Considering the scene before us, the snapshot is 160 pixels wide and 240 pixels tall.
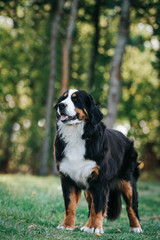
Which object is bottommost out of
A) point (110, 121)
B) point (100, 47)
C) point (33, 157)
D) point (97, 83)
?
point (33, 157)

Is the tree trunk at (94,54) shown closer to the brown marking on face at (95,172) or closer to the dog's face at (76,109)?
the dog's face at (76,109)

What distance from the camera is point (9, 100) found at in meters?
22.5

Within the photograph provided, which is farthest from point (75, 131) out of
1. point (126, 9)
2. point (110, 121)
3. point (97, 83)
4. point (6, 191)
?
point (97, 83)

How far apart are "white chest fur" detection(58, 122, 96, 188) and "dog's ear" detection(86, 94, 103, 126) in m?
0.16

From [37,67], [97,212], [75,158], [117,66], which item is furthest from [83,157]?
[37,67]

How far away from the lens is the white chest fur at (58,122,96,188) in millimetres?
5176

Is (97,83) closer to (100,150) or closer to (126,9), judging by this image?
(126,9)

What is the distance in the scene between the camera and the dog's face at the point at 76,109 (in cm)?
529

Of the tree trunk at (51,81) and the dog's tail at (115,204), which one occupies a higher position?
the tree trunk at (51,81)

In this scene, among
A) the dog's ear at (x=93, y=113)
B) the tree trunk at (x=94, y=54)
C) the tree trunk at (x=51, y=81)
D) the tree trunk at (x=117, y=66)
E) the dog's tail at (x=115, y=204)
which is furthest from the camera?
the tree trunk at (x=94, y=54)

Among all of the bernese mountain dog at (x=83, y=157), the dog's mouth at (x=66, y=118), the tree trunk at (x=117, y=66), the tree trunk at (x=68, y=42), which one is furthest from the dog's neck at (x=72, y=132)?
the tree trunk at (x=68, y=42)

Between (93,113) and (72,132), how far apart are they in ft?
1.38

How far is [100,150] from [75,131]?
0.46 meters

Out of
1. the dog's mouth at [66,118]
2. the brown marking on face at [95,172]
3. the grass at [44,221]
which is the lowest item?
the grass at [44,221]
